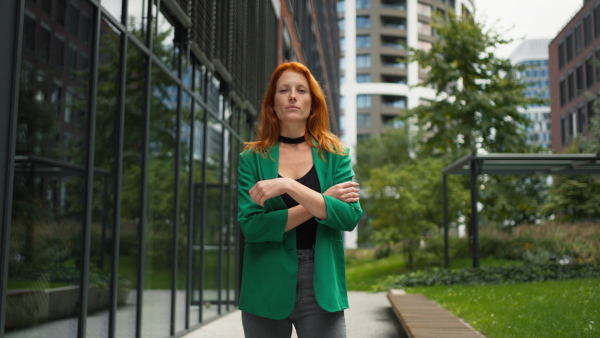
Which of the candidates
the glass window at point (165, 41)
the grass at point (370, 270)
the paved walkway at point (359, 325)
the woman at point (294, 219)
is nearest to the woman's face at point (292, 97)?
the woman at point (294, 219)

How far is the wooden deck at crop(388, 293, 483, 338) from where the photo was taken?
6.54 metres

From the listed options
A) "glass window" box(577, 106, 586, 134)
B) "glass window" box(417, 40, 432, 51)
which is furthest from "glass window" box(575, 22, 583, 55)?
"glass window" box(417, 40, 432, 51)

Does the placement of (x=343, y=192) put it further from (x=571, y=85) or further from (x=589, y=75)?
(x=571, y=85)

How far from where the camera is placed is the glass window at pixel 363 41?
71000 mm

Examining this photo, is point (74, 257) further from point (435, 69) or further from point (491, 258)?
point (435, 69)

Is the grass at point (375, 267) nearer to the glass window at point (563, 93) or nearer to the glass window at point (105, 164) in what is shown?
the glass window at point (105, 164)

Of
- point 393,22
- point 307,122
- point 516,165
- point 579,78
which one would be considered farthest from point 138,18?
point 393,22

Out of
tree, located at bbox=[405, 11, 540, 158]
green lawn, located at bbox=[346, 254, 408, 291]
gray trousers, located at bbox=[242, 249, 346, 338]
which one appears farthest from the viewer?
tree, located at bbox=[405, 11, 540, 158]

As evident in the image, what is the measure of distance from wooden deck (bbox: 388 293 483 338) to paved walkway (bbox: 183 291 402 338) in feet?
1.45

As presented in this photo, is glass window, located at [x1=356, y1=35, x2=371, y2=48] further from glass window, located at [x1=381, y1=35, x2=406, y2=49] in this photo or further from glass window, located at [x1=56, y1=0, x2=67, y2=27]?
glass window, located at [x1=56, y1=0, x2=67, y2=27]

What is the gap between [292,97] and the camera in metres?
2.23

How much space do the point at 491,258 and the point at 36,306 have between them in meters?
19.8

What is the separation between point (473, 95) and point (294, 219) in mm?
23670

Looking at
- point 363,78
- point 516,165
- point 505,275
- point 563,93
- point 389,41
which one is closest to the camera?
point 505,275
